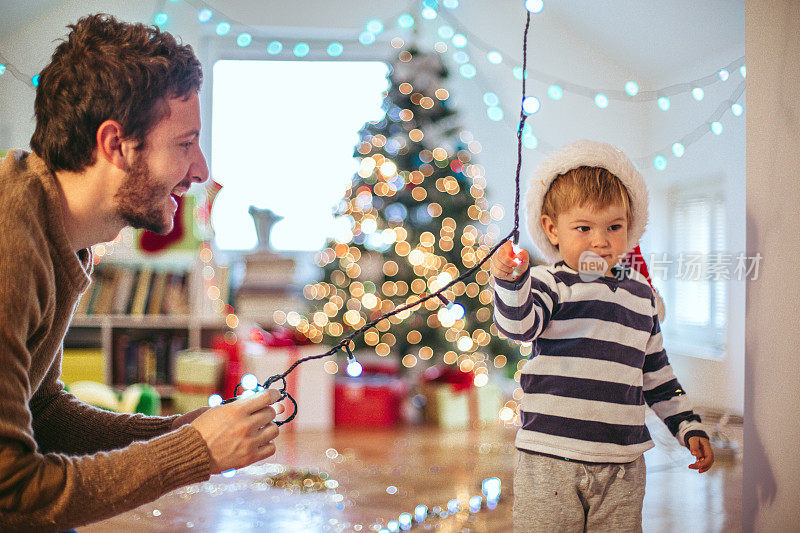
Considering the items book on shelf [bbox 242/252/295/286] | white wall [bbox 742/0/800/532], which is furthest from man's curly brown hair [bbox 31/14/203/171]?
book on shelf [bbox 242/252/295/286]

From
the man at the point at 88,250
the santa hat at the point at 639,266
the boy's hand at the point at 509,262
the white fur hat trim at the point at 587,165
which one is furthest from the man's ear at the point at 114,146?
the santa hat at the point at 639,266

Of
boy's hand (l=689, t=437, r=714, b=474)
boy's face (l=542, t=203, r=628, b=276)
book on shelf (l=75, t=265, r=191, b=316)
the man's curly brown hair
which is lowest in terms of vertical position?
boy's hand (l=689, t=437, r=714, b=474)

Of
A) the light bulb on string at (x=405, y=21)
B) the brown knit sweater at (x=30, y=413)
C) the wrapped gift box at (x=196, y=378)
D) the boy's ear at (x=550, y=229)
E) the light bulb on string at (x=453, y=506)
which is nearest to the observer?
the brown knit sweater at (x=30, y=413)

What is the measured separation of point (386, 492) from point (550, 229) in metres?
1.50

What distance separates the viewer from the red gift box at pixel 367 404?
3.77 m

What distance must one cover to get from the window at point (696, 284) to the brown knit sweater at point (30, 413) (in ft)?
10.9

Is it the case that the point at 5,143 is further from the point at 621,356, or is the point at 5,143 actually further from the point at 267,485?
the point at 621,356

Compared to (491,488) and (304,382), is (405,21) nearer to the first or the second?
(304,382)

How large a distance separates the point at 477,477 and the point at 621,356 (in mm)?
1572

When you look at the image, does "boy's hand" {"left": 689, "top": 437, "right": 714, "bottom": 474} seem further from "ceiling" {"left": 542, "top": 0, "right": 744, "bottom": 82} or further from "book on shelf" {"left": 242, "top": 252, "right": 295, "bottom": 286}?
"book on shelf" {"left": 242, "top": 252, "right": 295, "bottom": 286}

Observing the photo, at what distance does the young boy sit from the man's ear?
0.65 meters

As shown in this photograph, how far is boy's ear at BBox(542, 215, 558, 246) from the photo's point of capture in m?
1.36

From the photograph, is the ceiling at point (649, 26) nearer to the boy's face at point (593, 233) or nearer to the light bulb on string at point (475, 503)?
the boy's face at point (593, 233)

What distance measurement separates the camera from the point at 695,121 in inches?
110
